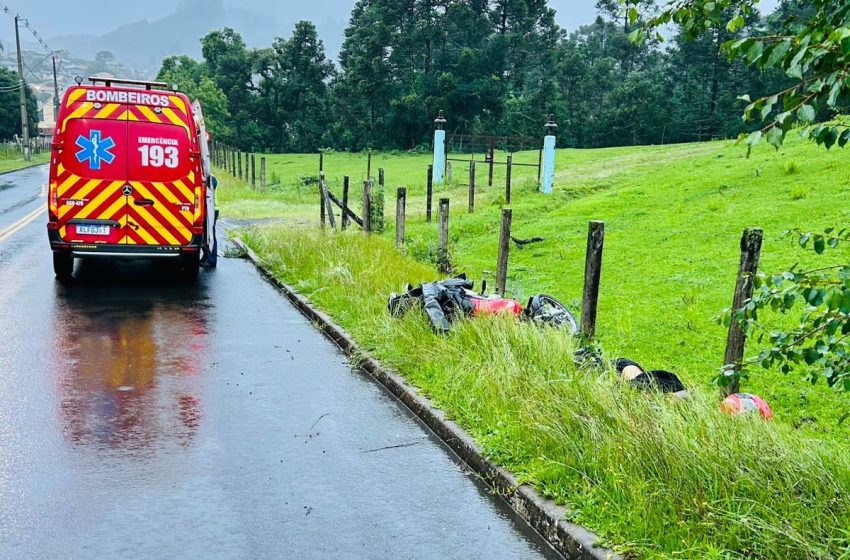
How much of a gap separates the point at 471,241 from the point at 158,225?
23.9 ft

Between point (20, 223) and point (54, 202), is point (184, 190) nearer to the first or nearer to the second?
point (54, 202)

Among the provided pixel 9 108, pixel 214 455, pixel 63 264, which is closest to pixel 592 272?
pixel 214 455

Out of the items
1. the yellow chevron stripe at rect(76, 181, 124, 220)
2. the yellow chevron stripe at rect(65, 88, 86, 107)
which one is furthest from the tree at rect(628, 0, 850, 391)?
the yellow chevron stripe at rect(65, 88, 86, 107)

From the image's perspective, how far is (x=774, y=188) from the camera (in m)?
17.1

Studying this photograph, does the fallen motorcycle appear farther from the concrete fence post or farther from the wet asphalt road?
the concrete fence post

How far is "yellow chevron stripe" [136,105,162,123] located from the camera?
1136 cm

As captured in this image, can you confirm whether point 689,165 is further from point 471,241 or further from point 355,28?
point 355,28

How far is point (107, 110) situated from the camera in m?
11.2

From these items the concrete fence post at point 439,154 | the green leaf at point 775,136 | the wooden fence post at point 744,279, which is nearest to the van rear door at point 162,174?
the wooden fence post at point 744,279

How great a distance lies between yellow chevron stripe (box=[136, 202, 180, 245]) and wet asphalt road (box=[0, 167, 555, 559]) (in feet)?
7.51

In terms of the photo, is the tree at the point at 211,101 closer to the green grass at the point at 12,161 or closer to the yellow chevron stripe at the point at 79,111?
the green grass at the point at 12,161

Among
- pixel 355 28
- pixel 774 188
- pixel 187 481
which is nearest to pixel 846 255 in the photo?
pixel 774 188

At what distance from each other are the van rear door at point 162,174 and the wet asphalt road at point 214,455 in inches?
90.3

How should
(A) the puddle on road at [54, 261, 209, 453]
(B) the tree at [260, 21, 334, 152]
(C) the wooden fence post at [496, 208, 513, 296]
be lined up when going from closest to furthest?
(A) the puddle on road at [54, 261, 209, 453] < (C) the wooden fence post at [496, 208, 513, 296] < (B) the tree at [260, 21, 334, 152]
